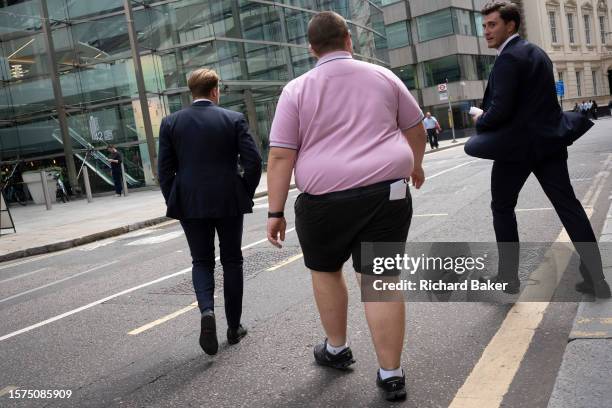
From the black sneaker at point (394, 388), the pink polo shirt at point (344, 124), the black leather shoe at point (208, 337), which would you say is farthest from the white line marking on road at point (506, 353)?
the black leather shoe at point (208, 337)

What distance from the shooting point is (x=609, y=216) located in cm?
600

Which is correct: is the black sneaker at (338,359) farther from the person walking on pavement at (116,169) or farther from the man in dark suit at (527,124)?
the person walking on pavement at (116,169)

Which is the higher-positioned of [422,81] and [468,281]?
[422,81]

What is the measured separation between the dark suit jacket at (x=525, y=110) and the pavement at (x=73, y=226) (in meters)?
8.94

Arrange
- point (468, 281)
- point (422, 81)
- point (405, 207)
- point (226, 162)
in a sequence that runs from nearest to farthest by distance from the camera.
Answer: point (405, 207)
point (226, 162)
point (468, 281)
point (422, 81)

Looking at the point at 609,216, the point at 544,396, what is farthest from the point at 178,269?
the point at 544,396

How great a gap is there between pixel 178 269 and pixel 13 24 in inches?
857

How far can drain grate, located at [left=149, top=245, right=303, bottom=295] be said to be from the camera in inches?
241

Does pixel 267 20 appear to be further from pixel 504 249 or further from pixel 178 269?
pixel 504 249

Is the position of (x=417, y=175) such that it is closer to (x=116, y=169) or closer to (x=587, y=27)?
(x=116, y=169)

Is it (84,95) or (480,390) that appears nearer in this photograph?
(480,390)

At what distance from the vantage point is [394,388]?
9.80 ft

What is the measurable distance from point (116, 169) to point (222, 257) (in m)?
18.8

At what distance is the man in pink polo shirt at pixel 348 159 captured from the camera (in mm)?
2973
